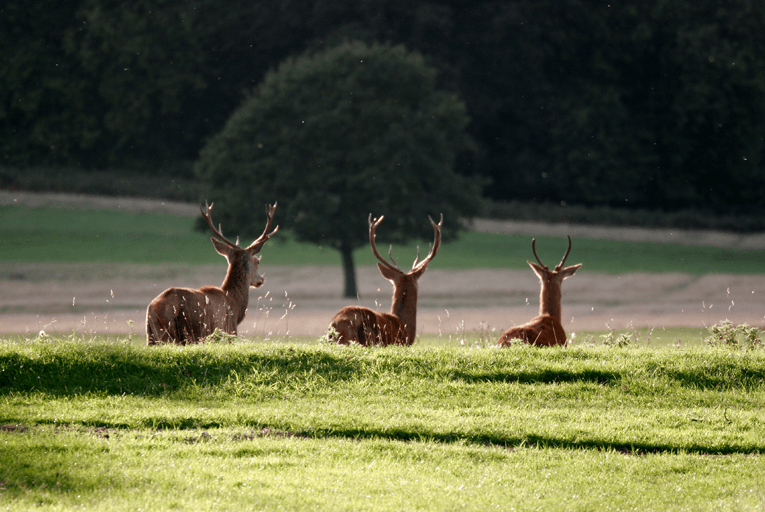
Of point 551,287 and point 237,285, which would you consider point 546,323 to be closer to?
point 551,287

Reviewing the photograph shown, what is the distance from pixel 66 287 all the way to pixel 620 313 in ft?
64.8

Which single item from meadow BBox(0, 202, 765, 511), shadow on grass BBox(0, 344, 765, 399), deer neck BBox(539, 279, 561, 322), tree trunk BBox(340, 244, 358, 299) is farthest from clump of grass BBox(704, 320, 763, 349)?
tree trunk BBox(340, 244, 358, 299)

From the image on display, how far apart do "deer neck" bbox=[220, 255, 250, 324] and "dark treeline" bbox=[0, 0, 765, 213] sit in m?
34.9

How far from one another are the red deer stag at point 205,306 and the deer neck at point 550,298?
4.07 metres

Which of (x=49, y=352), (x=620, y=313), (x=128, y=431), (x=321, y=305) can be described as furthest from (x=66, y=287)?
(x=128, y=431)

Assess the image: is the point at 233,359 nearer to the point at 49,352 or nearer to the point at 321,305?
the point at 49,352

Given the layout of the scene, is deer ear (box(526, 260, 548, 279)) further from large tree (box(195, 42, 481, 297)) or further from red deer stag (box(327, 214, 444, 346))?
large tree (box(195, 42, 481, 297))

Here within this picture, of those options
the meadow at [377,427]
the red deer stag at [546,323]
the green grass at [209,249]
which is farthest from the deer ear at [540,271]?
the green grass at [209,249]

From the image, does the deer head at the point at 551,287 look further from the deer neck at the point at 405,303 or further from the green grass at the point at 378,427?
the deer neck at the point at 405,303

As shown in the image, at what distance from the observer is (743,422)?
799 centimetres

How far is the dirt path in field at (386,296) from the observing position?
70.5 ft

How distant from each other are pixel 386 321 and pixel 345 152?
1863 centimetres

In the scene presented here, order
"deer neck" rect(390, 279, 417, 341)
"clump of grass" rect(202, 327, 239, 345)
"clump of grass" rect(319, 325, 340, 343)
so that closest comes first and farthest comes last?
"clump of grass" rect(202, 327, 239, 345) → "clump of grass" rect(319, 325, 340, 343) → "deer neck" rect(390, 279, 417, 341)

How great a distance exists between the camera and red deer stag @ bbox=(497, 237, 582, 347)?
35.4 feet
